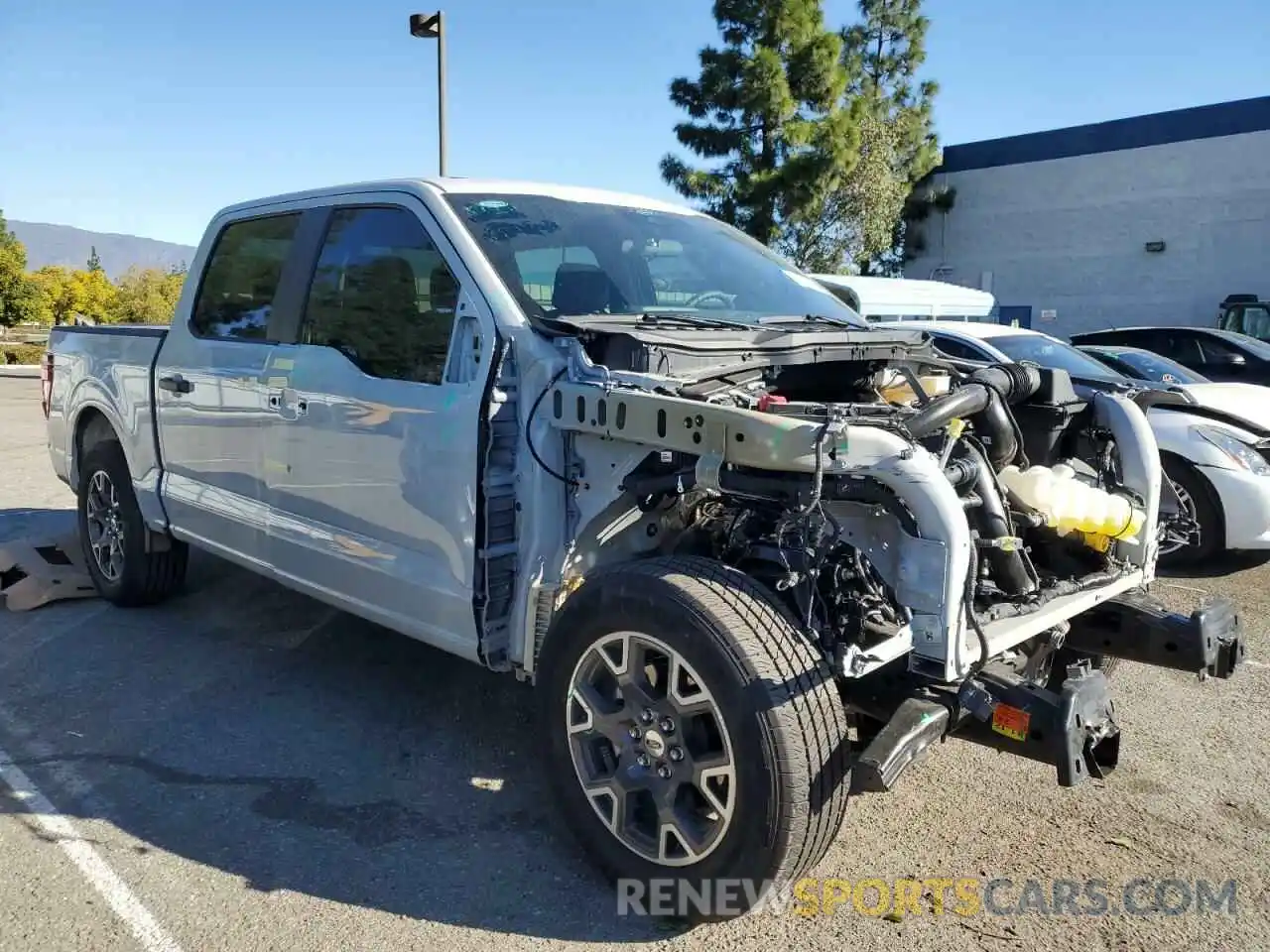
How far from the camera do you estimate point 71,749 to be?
397 centimetres

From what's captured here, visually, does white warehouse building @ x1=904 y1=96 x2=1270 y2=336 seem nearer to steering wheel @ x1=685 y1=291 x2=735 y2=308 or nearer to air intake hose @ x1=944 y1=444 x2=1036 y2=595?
steering wheel @ x1=685 y1=291 x2=735 y2=308

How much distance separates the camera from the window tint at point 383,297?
3.61m

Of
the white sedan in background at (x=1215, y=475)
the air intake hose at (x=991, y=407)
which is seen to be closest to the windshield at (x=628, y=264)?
the air intake hose at (x=991, y=407)

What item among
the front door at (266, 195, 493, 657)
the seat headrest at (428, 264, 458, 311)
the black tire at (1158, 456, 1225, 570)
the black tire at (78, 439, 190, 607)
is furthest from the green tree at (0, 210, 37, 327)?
the black tire at (1158, 456, 1225, 570)

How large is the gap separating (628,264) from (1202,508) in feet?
15.3

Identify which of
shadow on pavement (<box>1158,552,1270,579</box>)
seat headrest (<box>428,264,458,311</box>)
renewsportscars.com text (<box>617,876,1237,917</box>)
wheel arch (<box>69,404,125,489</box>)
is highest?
seat headrest (<box>428,264,458,311</box>)

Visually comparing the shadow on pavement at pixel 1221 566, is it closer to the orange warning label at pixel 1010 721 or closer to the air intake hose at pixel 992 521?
the air intake hose at pixel 992 521

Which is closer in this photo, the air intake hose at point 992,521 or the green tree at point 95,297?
the air intake hose at point 992,521

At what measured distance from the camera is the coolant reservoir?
335 centimetres

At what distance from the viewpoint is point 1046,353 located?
8.38 meters

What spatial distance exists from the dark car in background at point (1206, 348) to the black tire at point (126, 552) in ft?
36.5

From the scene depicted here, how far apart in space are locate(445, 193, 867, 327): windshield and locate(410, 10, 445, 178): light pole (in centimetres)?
862

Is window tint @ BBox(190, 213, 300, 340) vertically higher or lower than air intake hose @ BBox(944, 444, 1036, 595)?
higher

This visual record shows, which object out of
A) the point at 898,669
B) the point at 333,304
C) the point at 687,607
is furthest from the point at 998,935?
the point at 333,304
